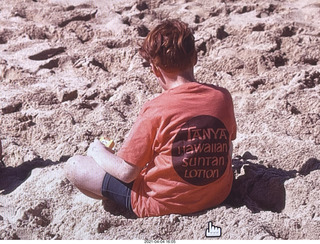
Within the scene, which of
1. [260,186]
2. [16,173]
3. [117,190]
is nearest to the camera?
[117,190]

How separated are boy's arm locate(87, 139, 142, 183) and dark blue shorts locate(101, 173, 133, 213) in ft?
0.18

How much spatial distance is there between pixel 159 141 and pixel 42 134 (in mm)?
959

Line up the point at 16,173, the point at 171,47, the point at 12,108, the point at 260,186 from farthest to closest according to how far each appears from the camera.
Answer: the point at 12,108 → the point at 16,173 → the point at 260,186 → the point at 171,47

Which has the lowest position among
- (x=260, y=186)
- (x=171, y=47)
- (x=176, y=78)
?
(x=260, y=186)

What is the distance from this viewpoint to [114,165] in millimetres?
1917

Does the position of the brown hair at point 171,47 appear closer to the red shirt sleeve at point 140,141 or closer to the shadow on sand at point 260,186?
the red shirt sleeve at point 140,141

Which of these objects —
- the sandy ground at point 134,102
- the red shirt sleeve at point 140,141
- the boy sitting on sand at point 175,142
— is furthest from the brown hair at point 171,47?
the sandy ground at point 134,102

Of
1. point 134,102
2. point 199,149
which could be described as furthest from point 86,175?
point 134,102

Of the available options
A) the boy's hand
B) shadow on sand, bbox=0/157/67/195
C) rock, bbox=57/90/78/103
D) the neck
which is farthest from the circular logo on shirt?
rock, bbox=57/90/78/103

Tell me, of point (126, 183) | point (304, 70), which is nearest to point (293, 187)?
point (126, 183)

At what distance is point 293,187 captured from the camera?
208 centimetres

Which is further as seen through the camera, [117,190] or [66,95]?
[66,95]

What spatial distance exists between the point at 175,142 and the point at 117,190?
0.29 meters

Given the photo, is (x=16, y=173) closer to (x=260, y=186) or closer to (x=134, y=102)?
(x=134, y=102)
